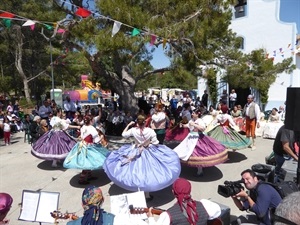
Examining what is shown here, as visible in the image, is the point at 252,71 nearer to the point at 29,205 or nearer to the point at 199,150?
the point at 199,150

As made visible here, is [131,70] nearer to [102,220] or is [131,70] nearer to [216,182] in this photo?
[216,182]

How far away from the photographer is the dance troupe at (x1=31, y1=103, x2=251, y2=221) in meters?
5.01

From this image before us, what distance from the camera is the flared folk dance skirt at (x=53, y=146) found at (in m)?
6.95

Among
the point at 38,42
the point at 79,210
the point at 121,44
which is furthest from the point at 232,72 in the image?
the point at 38,42

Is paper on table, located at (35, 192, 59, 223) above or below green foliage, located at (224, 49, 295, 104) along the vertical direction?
below

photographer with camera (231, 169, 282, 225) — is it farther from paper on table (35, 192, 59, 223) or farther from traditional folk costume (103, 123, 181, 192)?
paper on table (35, 192, 59, 223)

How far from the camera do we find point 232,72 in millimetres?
8414

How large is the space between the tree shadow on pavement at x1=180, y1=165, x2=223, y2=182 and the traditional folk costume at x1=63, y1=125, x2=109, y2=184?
6.36ft

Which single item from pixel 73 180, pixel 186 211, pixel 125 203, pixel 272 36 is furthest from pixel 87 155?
pixel 272 36

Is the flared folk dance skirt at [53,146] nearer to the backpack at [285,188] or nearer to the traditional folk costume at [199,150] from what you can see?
the traditional folk costume at [199,150]

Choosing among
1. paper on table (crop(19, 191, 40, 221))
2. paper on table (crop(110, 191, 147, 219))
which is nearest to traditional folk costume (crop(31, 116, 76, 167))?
paper on table (crop(19, 191, 40, 221))

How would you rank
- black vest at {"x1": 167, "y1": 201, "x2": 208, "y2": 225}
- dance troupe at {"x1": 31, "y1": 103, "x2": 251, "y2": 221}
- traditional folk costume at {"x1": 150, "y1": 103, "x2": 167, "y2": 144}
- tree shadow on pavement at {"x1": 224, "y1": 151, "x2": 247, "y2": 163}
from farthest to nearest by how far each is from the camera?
traditional folk costume at {"x1": 150, "y1": 103, "x2": 167, "y2": 144}, tree shadow on pavement at {"x1": 224, "y1": 151, "x2": 247, "y2": 163}, dance troupe at {"x1": 31, "y1": 103, "x2": 251, "y2": 221}, black vest at {"x1": 167, "y1": 201, "x2": 208, "y2": 225}

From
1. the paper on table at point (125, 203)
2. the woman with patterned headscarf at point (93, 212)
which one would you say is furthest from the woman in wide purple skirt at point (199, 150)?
the woman with patterned headscarf at point (93, 212)

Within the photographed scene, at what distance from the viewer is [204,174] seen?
21.7 feet
